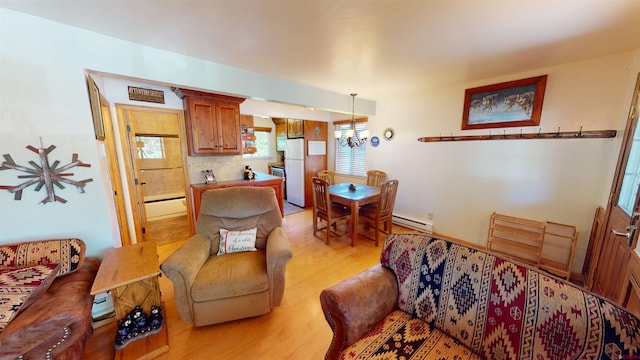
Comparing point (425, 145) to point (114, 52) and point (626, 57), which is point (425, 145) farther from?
point (114, 52)

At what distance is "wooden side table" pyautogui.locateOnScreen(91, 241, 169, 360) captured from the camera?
1.41 m

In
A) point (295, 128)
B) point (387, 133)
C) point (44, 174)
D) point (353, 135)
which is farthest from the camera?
point (295, 128)

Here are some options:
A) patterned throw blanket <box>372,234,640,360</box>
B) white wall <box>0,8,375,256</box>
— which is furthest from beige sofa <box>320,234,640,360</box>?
white wall <box>0,8,375,256</box>

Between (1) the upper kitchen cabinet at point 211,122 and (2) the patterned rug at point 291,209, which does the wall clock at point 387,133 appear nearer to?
(2) the patterned rug at point 291,209

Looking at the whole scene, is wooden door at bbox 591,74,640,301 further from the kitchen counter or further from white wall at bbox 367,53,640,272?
the kitchen counter

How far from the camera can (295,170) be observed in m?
4.97

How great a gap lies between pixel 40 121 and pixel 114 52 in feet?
2.43

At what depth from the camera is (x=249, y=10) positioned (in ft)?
4.49

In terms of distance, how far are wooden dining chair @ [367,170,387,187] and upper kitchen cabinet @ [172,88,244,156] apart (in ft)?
8.06

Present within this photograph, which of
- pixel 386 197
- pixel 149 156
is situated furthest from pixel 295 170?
pixel 149 156

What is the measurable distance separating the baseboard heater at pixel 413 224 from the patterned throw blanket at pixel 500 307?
235 cm

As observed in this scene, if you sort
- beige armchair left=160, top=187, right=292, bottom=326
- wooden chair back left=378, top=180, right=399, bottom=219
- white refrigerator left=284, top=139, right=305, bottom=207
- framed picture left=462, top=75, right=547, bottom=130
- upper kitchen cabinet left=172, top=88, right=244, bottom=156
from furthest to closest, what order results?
white refrigerator left=284, top=139, right=305, bottom=207
wooden chair back left=378, top=180, right=399, bottom=219
upper kitchen cabinet left=172, top=88, right=244, bottom=156
framed picture left=462, top=75, right=547, bottom=130
beige armchair left=160, top=187, right=292, bottom=326

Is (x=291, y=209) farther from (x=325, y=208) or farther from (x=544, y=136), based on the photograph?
(x=544, y=136)

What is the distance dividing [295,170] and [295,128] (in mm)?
957
